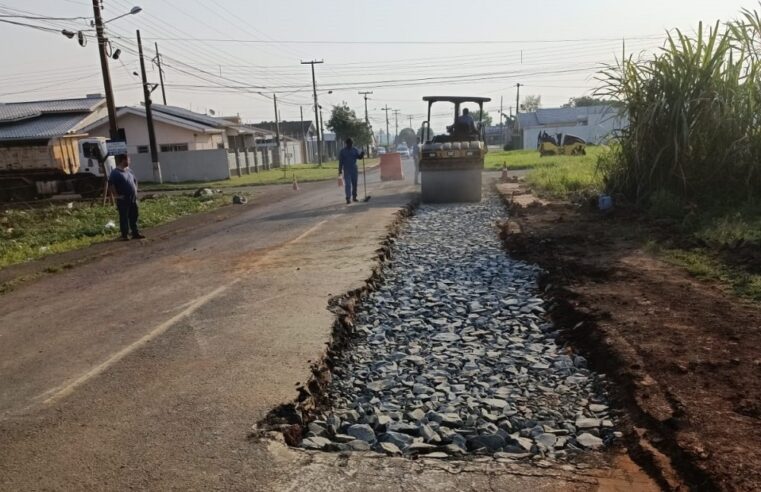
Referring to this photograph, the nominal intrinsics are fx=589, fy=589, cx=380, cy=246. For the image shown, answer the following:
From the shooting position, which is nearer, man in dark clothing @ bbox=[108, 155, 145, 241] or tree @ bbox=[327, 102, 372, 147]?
man in dark clothing @ bbox=[108, 155, 145, 241]

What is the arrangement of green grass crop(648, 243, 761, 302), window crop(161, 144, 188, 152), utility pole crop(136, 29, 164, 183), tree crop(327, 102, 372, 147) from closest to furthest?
green grass crop(648, 243, 761, 302) → utility pole crop(136, 29, 164, 183) → window crop(161, 144, 188, 152) → tree crop(327, 102, 372, 147)

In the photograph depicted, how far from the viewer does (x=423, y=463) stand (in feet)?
11.1

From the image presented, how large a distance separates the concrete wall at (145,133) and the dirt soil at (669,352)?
3443 centimetres

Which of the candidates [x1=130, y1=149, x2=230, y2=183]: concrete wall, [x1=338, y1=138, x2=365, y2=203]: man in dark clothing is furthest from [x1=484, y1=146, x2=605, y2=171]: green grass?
[x1=130, y1=149, x2=230, y2=183]: concrete wall

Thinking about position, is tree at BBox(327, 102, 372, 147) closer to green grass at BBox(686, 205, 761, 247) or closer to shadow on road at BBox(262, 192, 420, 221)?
shadow on road at BBox(262, 192, 420, 221)

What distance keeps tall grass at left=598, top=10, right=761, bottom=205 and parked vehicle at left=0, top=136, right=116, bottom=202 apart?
55.8ft

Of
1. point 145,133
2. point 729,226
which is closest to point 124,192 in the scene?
point 729,226

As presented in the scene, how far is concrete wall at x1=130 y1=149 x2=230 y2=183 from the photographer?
36.0 metres

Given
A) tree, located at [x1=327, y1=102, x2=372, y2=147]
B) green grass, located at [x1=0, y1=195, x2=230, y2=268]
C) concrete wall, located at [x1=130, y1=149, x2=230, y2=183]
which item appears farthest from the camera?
tree, located at [x1=327, y1=102, x2=372, y2=147]

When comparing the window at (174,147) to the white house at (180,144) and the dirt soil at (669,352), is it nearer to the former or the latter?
the white house at (180,144)

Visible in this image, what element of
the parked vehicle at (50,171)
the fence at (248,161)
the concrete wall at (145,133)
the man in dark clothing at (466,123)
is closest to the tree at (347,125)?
the fence at (248,161)

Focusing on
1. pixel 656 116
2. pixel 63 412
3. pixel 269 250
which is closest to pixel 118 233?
pixel 269 250

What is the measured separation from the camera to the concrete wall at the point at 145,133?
38781mm

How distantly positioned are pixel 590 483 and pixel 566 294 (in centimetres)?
358
